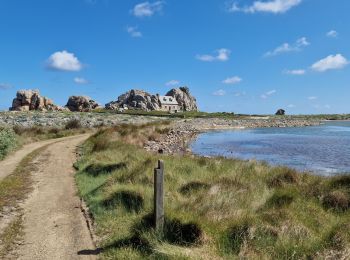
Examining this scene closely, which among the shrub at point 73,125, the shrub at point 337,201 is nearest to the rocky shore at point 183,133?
the shrub at point 73,125

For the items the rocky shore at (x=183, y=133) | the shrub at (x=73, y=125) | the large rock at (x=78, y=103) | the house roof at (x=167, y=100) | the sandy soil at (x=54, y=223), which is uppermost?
the house roof at (x=167, y=100)

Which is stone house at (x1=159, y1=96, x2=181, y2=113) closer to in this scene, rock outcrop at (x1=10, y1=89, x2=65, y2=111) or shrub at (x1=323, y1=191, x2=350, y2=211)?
rock outcrop at (x1=10, y1=89, x2=65, y2=111)

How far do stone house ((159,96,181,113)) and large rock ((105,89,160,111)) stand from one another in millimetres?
4934

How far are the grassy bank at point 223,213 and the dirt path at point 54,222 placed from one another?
48cm

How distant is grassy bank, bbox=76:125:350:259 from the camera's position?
854 centimetres

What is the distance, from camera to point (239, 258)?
321 inches

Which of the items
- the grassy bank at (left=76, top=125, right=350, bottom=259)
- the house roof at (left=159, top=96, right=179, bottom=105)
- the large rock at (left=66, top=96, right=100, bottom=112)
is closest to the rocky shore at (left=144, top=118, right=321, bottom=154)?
the grassy bank at (left=76, top=125, right=350, bottom=259)

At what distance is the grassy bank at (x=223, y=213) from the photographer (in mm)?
8539

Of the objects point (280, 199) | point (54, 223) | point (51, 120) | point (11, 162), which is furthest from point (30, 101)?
point (280, 199)

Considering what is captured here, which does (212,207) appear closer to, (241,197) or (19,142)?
(241,197)

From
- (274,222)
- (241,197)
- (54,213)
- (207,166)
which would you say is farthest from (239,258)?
(207,166)

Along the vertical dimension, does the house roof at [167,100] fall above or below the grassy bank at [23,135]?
above

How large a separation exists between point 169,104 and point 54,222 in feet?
585

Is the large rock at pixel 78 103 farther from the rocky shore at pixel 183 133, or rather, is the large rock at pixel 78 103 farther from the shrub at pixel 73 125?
the shrub at pixel 73 125
